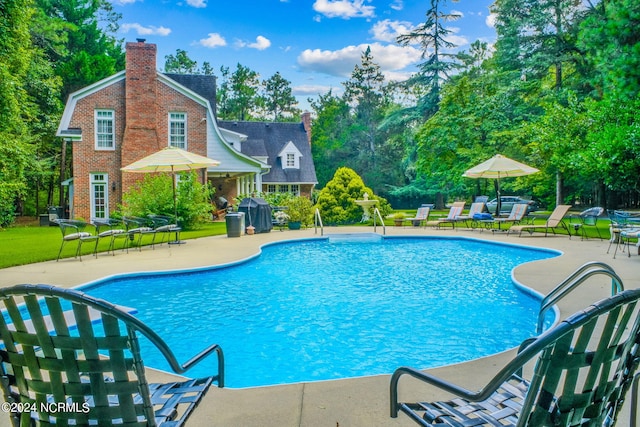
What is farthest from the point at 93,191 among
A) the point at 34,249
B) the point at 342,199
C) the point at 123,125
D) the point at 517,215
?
the point at 517,215

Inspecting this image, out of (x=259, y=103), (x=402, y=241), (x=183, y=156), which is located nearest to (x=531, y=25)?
(x=402, y=241)

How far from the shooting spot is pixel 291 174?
28047 millimetres

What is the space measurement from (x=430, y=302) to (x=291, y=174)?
22.1m

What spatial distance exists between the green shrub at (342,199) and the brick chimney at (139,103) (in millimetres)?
8549

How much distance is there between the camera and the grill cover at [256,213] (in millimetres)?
15836

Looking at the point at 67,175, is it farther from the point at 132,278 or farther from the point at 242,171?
the point at 132,278

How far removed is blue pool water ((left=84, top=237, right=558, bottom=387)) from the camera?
455cm

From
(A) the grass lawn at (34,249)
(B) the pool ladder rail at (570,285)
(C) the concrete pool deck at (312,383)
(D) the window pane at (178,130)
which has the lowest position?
(C) the concrete pool deck at (312,383)

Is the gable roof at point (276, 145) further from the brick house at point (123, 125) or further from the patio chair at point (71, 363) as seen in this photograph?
the patio chair at point (71, 363)

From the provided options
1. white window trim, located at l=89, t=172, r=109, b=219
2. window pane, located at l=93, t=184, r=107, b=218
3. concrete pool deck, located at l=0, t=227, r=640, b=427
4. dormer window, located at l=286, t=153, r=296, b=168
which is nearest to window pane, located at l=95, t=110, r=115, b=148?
white window trim, located at l=89, t=172, r=109, b=219

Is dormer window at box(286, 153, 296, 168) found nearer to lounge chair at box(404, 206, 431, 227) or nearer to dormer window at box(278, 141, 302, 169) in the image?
dormer window at box(278, 141, 302, 169)

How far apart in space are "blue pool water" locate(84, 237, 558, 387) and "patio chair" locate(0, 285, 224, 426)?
99.1 inches

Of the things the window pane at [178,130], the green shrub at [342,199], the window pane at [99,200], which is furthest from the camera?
the window pane at [178,130]

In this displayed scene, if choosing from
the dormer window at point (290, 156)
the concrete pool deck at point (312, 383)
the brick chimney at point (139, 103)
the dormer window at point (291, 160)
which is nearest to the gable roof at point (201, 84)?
the brick chimney at point (139, 103)
